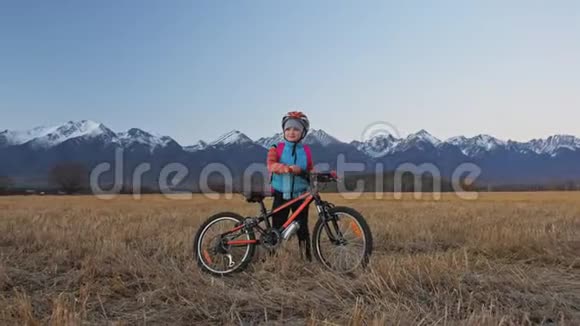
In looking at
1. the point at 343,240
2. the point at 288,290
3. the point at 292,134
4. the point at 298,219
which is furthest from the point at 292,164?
the point at 288,290

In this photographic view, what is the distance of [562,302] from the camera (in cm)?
434

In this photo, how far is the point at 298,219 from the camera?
629 centimetres

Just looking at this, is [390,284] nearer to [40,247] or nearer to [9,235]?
[40,247]

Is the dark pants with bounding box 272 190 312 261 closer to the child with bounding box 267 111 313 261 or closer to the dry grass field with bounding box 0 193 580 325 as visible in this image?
the child with bounding box 267 111 313 261

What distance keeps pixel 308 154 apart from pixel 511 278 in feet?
9.34

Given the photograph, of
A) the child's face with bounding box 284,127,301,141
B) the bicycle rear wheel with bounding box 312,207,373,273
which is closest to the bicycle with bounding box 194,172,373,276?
the bicycle rear wheel with bounding box 312,207,373,273

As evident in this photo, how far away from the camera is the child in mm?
6387

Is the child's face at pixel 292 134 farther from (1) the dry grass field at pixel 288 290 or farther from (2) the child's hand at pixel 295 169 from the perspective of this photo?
(1) the dry grass field at pixel 288 290

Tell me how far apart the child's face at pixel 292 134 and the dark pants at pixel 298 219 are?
28.8 inches

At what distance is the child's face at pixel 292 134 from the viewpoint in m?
6.39

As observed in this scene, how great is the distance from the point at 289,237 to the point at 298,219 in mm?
290

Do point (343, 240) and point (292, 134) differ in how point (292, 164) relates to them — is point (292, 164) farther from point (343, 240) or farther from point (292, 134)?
point (343, 240)

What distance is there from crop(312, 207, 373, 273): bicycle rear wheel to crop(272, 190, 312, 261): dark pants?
408 millimetres

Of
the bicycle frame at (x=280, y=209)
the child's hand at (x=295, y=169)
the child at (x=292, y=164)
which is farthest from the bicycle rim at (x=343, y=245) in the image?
the child's hand at (x=295, y=169)
